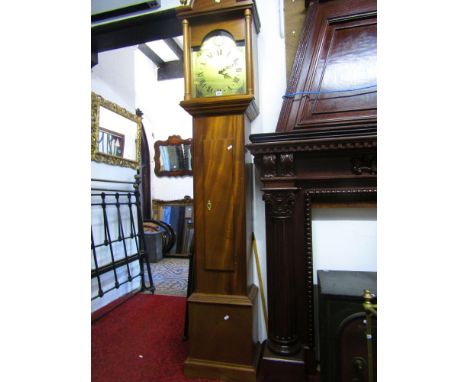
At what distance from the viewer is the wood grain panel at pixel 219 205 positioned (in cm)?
139

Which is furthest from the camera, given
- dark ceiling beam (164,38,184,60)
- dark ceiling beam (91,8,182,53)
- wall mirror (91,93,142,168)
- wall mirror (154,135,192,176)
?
wall mirror (154,135,192,176)

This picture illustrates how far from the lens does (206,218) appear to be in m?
1.42

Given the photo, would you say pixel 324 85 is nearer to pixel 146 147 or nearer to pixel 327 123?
pixel 327 123

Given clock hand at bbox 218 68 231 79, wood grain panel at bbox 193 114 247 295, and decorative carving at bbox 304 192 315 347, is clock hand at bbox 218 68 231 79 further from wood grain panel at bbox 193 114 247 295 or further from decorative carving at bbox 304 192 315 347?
decorative carving at bbox 304 192 315 347

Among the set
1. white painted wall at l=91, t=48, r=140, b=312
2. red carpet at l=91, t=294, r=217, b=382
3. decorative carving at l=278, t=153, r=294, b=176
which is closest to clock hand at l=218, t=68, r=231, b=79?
decorative carving at l=278, t=153, r=294, b=176

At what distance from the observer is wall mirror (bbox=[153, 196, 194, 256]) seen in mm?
4414

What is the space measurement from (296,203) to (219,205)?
0.44 m

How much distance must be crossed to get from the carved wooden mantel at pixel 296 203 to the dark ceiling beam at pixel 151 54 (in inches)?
167

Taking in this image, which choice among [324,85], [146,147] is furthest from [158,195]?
[324,85]

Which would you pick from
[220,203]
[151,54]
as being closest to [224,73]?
[220,203]

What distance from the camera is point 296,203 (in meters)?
1.43

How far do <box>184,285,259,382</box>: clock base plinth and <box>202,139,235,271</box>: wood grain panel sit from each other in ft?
0.64

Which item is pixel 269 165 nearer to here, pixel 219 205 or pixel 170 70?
pixel 219 205

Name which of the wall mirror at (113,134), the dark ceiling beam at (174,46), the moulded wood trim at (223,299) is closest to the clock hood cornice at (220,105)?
the moulded wood trim at (223,299)
